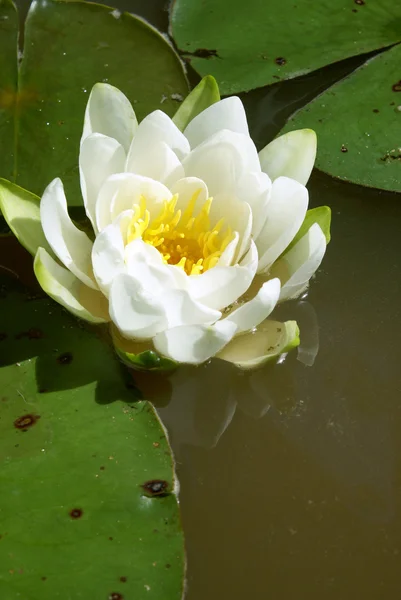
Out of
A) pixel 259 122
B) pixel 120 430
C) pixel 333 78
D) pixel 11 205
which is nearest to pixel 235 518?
pixel 120 430

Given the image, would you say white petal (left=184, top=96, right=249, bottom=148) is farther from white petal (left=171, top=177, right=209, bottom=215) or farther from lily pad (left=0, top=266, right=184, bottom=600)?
lily pad (left=0, top=266, right=184, bottom=600)

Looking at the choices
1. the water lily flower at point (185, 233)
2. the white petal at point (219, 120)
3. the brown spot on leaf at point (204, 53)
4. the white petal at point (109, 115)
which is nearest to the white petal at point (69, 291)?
the water lily flower at point (185, 233)

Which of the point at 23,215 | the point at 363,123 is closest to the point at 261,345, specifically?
the point at 23,215

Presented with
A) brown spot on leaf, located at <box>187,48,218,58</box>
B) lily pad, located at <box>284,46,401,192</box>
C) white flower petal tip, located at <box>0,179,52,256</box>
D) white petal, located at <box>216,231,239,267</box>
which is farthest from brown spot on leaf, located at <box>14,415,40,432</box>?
brown spot on leaf, located at <box>187,48,218,58</box>

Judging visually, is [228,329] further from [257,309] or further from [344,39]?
[344,39]

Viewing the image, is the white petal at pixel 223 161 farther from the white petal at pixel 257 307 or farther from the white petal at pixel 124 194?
the white petal at pixel 257 307

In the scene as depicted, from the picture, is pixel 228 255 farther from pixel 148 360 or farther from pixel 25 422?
pixel 25 422
